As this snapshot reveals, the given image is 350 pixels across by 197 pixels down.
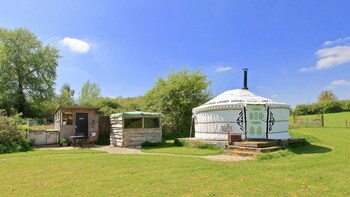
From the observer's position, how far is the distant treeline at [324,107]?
3494 centimetres

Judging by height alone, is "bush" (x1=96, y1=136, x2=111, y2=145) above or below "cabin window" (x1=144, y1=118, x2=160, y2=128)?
below

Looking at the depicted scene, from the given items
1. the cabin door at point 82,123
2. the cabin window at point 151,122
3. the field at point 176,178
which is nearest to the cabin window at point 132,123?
the cabin window at point 151,122

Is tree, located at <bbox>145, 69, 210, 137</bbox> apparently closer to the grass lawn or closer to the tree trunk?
the grass lawn

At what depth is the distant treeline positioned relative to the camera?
1376 inches

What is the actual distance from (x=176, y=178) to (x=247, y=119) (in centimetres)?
649

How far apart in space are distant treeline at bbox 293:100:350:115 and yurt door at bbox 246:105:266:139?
87.8ft

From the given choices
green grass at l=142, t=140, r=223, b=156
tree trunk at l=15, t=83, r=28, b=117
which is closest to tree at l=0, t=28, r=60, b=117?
tree trunk at l=15, t=83, r=28, b=117

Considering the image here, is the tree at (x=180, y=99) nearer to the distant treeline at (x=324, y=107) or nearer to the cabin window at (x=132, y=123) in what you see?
the cabin window at (x=132, y=123)

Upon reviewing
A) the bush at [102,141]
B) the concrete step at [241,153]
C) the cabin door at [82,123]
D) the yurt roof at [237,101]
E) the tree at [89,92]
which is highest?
the tree at [89,92]

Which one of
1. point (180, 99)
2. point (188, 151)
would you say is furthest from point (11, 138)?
point (180, 99)

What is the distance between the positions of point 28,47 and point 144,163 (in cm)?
2489

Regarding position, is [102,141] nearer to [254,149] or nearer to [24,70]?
[254,149]

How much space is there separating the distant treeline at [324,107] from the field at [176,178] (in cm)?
3144

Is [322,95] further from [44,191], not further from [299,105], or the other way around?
[44,191]
